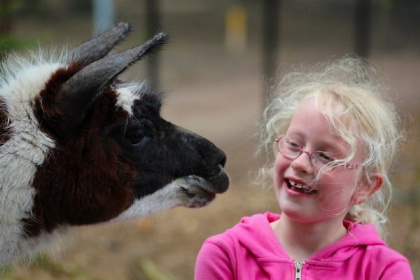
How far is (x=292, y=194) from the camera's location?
274cm

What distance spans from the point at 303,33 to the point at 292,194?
54.5ft

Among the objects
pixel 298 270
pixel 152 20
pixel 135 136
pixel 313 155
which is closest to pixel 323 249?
pixel 298 270

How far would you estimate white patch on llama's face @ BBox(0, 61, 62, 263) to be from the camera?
3.04 m

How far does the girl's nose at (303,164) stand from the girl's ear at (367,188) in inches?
10.3

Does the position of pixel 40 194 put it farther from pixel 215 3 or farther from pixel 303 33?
pixel 215 3

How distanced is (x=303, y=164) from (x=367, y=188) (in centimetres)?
33

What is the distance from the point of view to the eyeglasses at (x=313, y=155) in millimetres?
2725

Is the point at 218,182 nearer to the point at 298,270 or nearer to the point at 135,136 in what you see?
the point at 135,136

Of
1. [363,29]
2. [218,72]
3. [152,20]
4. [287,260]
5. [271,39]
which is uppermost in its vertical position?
[287,260]

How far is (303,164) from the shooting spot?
8.91 ft

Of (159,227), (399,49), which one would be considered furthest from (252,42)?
(159,227)

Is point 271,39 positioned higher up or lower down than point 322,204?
lower down

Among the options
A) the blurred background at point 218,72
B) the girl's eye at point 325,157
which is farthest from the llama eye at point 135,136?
the girl's eye at point 325,157

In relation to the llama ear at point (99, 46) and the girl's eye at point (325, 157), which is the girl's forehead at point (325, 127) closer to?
the girl's eye at point (325, 157)
